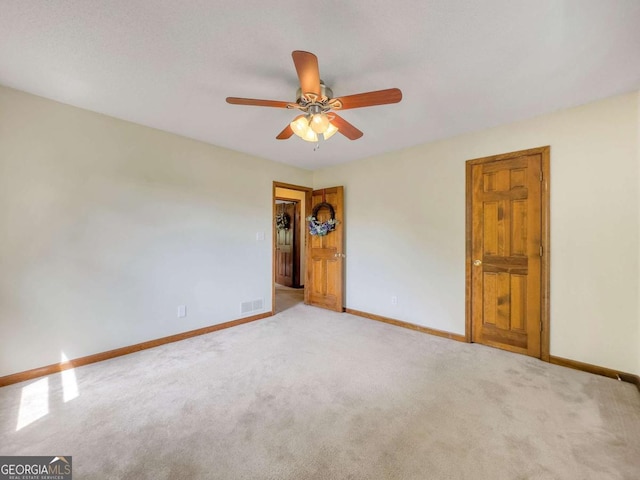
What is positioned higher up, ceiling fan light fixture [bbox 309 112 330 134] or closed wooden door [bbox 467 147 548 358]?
ceiling fan light fixture [bbox 309 112 330 134]

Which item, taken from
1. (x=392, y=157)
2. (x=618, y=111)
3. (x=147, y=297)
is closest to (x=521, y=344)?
(x=618, y=111)

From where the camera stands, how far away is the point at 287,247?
268 inches

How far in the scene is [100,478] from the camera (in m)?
1.34

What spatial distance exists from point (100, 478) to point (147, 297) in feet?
6.15

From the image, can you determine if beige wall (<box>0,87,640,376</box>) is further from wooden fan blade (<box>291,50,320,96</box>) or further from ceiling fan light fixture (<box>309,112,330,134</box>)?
wooden fan blade (<box>291,50,320,96</box>)

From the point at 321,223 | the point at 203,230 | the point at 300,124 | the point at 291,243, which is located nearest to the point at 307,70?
the point at 300,124

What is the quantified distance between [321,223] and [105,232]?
2.87 metres

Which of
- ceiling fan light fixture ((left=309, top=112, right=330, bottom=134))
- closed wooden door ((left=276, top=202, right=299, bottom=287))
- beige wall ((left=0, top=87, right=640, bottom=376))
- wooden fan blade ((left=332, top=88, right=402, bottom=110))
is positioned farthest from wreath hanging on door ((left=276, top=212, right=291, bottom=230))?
wooden fan blade ((left=332, top=88, right=402, bottom=110))

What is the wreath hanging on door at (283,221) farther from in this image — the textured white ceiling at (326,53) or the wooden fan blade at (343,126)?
the wooden fan blade at (343,126)

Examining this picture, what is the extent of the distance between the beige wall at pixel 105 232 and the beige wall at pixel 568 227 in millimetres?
2425

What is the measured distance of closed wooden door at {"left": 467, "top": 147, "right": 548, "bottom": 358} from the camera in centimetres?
267

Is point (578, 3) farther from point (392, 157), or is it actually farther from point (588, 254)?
point (392, 157)

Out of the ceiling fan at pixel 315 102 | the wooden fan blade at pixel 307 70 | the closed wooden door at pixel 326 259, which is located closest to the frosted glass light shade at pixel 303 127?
the ceiling fan at pixel 315 102

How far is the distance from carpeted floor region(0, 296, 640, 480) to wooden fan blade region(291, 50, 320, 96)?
2160mm
